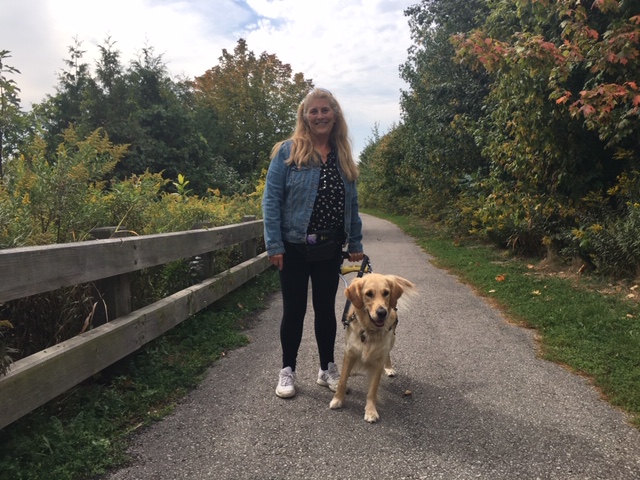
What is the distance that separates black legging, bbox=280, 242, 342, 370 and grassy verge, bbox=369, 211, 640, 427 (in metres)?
2.14

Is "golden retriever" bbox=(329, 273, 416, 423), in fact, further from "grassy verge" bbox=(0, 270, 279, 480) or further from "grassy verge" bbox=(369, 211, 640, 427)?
"grassy verge" bbox=(369, 211, 640, 427)

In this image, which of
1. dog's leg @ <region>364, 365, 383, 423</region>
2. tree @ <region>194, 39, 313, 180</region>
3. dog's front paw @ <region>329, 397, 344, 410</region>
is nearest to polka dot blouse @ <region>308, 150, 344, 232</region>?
dog's leg @ <region>364, 365, 383, 423</region>

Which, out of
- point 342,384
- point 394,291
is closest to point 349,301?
point 394,291

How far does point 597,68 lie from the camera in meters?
5.91

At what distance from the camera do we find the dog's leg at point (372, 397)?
3.19 metres

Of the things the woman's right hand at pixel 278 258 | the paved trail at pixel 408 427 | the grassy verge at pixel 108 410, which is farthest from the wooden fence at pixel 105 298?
the woman's right hand at pixel 278 258

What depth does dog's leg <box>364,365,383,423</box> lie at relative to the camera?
3.19m

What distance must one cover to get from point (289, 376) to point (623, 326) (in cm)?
376

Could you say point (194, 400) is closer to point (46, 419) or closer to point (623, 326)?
point (46, 419)

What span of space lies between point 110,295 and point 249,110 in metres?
18.2

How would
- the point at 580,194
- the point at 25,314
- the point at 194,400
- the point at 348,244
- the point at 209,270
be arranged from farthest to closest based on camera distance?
the point at 580,194 → the point at 209,270 → the point at 348,244 → the point at 194,400 → the point at 25,314

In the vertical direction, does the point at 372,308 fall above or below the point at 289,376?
above

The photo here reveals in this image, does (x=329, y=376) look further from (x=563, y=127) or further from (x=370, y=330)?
(x=563, y=127)

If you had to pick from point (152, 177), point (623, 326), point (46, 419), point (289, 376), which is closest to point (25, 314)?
point (46, 419)
